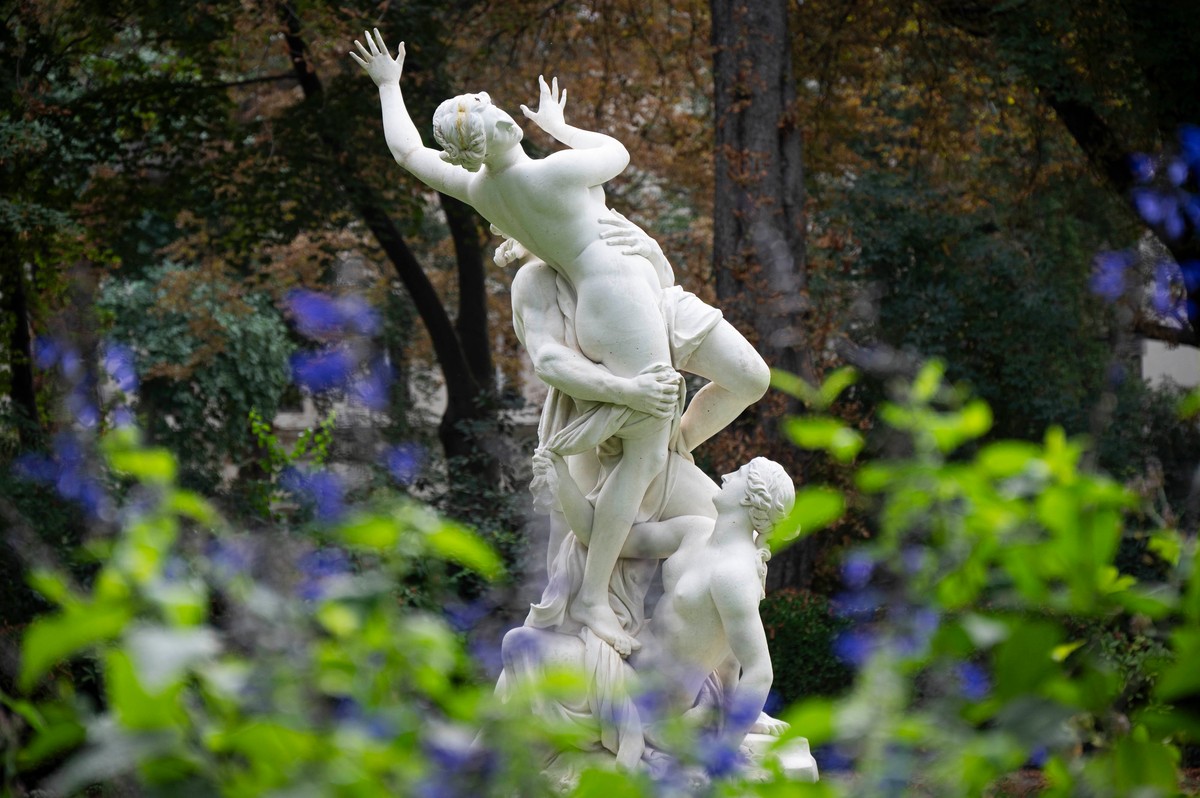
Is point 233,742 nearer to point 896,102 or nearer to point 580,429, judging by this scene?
point 580,429

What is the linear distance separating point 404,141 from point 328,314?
10324 millimetres

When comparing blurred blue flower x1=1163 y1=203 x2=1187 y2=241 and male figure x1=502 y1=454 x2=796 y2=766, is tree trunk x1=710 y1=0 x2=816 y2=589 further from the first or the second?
male figure x1=502 y1=454 x2=796 y2=766

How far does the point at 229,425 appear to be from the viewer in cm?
1623

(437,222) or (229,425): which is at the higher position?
(437,222)

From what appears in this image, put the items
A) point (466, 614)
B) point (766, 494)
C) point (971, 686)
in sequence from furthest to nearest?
point (466, 614) → point (766, 494) → point (971, 686)

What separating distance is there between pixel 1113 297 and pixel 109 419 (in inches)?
357

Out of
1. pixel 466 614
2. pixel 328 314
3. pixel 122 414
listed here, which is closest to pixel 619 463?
pixel 466 614

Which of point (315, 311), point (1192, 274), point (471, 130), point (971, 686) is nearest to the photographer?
point (971, 686)

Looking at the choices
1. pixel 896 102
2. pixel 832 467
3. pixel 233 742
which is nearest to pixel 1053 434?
pixel 233 742

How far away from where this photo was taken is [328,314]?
48.5 ft

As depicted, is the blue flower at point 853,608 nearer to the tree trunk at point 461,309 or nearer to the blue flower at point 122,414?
the tree trunk at point 461,309

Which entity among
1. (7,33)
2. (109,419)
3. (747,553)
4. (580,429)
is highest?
(7,33)

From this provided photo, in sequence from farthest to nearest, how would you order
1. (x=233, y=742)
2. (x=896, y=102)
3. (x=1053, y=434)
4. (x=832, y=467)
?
(x=896, y=102), (x=832, y=467), (x=1053, y=434), (x=233, y=742)

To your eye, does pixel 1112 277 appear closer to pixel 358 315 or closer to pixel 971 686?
pixel 358 315
